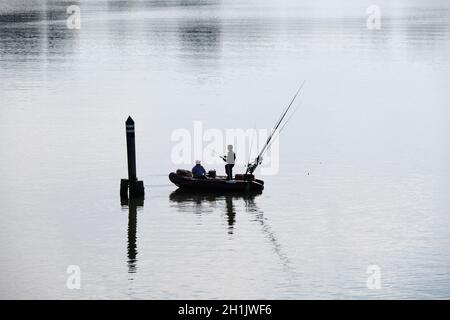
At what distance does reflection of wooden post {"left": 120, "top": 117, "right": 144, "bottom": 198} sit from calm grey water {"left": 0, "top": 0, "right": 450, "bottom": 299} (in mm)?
551

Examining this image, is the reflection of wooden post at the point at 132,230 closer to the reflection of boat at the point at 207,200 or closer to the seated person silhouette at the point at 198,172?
the reflection of boat at the point at 207,200

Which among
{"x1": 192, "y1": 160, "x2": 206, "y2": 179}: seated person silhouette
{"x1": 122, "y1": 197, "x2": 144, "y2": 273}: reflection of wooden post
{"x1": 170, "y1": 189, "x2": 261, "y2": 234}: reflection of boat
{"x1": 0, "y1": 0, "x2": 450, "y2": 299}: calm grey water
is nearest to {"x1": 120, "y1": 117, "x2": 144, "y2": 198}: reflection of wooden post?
{"x1": 122, "y1": 197, "x2": 144, "y2": 273}: reflection of wooden post

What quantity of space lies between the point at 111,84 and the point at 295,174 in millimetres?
30806

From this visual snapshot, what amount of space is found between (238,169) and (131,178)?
660 cm

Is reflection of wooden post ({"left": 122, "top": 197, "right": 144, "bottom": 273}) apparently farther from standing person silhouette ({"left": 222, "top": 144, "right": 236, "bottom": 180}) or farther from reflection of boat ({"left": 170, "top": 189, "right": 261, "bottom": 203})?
standing person silhouette ({"left": 222, "top": 144, "right": 236, "bottom": 180})

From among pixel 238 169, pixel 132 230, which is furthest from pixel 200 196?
pixel 132 230

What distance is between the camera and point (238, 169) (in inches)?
2016

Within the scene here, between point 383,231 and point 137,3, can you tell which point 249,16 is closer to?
point 137,3

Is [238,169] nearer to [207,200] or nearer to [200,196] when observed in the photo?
[200,196]

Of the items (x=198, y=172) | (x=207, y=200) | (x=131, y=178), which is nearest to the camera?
(x=131, y=178)

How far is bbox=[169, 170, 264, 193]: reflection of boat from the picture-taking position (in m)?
46.5

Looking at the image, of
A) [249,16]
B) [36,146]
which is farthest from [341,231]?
[249,16]

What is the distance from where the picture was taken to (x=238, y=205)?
1781 inches
